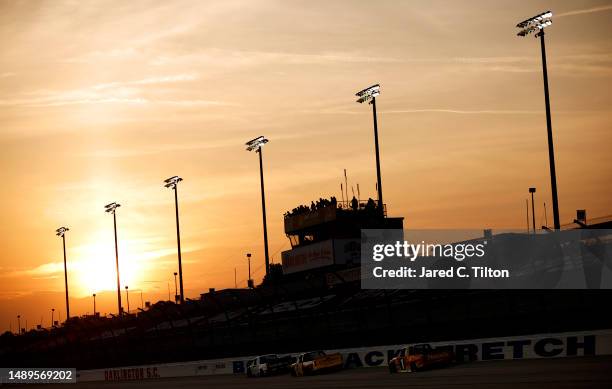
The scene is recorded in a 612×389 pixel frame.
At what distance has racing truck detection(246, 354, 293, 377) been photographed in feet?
183

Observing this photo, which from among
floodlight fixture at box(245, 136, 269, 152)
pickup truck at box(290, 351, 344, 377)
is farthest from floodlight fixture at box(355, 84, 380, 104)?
pickup truck at box(290, 351, 344, 377)

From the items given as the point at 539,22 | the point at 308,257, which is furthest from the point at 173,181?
the point at 539,22

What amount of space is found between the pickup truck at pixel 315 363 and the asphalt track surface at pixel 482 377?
0.75m

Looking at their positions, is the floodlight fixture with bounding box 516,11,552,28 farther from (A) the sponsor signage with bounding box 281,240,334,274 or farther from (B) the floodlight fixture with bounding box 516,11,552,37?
(A) the sponsor signage with bounding box 281,240,334,274

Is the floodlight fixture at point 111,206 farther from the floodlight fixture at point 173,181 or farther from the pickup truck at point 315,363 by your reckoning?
the pickup truck at point 315,363

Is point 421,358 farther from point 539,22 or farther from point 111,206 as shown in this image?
point 111,206

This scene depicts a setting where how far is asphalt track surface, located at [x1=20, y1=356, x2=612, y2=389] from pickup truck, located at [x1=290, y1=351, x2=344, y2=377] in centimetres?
75

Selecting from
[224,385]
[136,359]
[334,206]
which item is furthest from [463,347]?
[334,206]

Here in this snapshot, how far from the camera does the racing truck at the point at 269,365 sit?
2196 inches

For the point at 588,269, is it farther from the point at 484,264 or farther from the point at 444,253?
the point at 444,253

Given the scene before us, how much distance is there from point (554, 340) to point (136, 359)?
1598 inches

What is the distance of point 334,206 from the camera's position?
299 ft

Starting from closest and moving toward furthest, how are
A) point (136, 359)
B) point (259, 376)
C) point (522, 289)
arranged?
point (522, 289), point (259, 376), point (136, 359)

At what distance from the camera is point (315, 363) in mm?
50656
